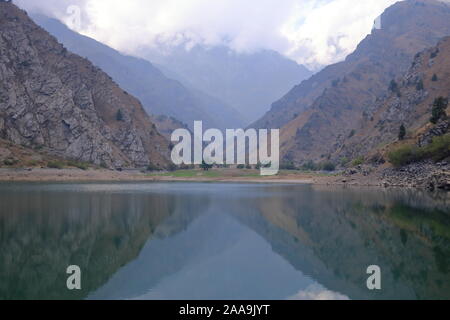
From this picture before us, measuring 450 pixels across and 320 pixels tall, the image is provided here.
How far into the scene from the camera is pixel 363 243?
32000mm

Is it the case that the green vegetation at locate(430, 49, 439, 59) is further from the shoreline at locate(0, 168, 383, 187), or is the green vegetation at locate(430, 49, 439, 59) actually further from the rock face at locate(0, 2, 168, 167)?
the rock face at locate(0, 2, 168, 167)

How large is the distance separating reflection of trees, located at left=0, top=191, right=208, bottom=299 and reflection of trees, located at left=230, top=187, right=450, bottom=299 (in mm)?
10743

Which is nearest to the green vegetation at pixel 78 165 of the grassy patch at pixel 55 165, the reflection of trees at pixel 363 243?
the grassy patch at pixel 55 165

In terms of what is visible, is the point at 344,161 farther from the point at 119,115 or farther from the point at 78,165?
the point at 119,115

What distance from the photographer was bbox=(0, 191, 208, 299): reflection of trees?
2142cm

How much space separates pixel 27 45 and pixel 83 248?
152 m

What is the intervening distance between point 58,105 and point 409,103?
4676 inches

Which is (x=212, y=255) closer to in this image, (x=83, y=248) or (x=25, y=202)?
(x=83, y=248)

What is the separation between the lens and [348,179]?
4311 inches

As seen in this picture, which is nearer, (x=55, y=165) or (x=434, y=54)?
(x=55, y=165)

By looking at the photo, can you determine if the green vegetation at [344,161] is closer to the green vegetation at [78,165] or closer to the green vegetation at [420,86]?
the green vegetation at [420,86]

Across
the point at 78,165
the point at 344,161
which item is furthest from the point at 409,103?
the point at 78,165

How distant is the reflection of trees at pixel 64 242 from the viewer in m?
21.4

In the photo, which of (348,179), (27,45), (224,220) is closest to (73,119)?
(27,45)
